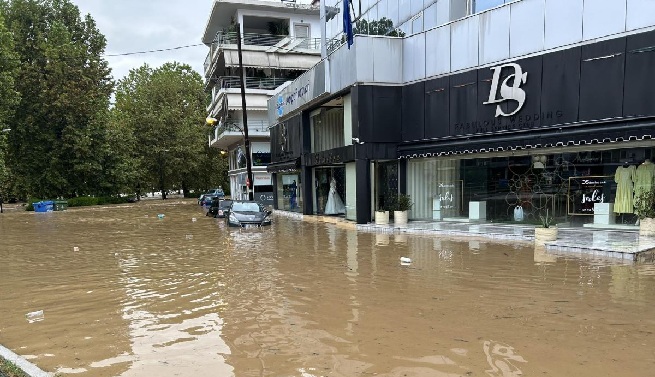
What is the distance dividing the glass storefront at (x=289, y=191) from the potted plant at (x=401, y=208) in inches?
403

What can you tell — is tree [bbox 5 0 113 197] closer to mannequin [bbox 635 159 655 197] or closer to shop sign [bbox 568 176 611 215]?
shop sign [bbox 568 176 611 215]

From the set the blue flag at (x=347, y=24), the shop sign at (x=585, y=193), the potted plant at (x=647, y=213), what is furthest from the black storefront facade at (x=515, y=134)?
the blue flag at (x=347, y=24)

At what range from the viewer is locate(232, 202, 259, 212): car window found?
20.0 m

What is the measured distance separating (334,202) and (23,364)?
18.7 metres

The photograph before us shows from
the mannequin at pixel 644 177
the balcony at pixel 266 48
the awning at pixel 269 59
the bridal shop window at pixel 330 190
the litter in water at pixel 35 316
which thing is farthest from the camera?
the balcony at pixel 266 48

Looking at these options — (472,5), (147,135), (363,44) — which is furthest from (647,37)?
(147,135)

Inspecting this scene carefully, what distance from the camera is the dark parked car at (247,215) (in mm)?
19205

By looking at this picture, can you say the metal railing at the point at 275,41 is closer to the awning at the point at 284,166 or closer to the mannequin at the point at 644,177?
the awning at the point at 284,166

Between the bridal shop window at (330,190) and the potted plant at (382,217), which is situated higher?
the bridal shop window at (330,190)

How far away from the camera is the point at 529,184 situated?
49.6ft

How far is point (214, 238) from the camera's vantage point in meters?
16.0

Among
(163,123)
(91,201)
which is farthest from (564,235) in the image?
(163,123)

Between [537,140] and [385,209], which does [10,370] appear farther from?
[385,209]

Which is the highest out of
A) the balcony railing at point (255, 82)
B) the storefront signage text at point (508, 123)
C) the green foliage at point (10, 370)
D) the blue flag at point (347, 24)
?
Result: the balcony railing at point (255, 82)
